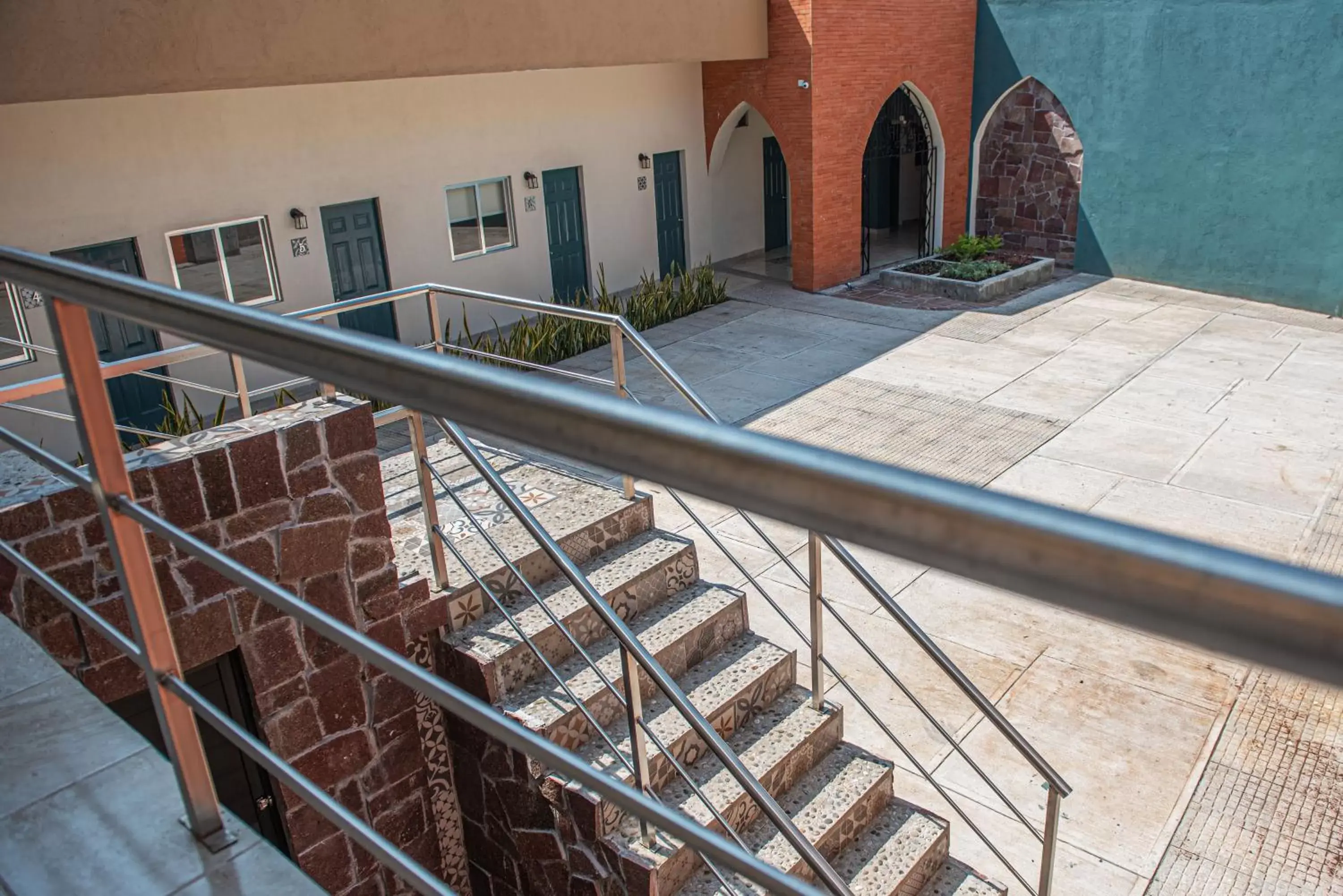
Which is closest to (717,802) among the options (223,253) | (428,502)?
(428,502)

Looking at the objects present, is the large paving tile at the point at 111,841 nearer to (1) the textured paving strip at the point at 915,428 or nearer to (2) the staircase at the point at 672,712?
(2) the staircase at the point at 672,712

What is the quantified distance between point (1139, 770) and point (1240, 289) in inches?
480

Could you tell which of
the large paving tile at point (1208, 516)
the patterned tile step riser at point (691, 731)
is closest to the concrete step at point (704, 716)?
the patterned tile step riser at point (691, 731)

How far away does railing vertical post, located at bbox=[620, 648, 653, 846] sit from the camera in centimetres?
380

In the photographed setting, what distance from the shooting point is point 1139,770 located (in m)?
5.52

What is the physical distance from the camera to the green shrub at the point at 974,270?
15.4 metres

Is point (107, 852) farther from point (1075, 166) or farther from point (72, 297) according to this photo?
point (1075, 166)

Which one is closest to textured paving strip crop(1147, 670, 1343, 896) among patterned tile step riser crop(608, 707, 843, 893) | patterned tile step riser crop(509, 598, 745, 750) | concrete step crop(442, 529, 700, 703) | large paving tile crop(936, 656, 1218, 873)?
large paving tile crop(936, 656, 1218, 873)

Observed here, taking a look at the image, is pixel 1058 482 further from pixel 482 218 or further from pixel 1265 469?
pixel 482 218

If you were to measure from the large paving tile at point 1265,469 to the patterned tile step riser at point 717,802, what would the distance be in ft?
17.6

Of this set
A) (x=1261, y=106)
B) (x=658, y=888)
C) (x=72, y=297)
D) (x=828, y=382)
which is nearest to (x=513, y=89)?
(x=828, y=382)

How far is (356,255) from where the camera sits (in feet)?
40.0

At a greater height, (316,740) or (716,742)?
(716,742)

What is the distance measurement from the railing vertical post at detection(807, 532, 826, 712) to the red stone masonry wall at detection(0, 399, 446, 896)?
5.41 ft
